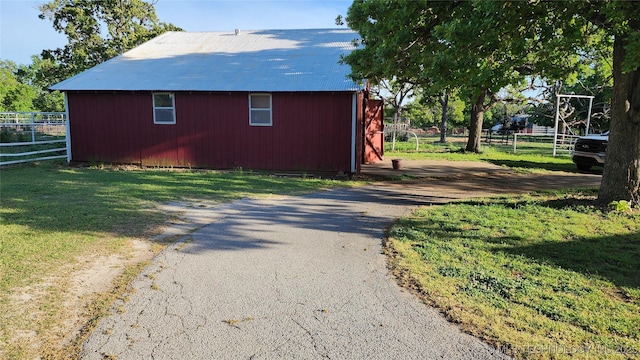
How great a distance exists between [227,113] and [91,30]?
769 inches

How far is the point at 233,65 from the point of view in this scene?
15.5m

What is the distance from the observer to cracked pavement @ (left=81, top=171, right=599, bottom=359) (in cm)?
323

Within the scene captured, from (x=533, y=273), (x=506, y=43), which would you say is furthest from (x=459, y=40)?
(x=533, y=273)

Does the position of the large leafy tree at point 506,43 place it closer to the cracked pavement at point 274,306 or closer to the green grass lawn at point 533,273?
the green grass lawn at point 533,273

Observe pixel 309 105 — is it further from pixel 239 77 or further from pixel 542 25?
pixel 542 25

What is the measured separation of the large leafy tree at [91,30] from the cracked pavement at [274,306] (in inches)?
997

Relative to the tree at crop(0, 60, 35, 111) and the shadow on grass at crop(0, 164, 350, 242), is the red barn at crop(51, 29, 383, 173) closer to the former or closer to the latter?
the shadow on grass at crop(0, 164, 350, 242)

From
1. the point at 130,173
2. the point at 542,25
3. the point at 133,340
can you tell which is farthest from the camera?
the point at 130,173

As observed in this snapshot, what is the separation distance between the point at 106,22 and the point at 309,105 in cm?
2131

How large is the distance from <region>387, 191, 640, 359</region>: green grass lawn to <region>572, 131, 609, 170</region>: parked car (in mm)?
7819

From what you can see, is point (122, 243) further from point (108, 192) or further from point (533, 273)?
point (533, 273)

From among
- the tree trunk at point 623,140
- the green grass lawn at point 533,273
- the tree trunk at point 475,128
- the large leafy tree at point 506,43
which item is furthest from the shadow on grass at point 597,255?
the tree trunk at point 475,128

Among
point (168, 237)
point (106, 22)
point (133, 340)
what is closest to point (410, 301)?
point (133, 340)

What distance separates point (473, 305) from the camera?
12.8 ft
